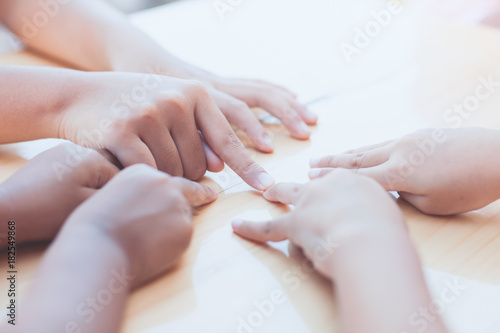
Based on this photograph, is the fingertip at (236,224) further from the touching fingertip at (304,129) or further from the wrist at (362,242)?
the touching fingertip at (304,129)

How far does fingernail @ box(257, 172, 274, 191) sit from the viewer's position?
0.61 meters

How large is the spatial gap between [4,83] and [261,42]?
568 millimetres

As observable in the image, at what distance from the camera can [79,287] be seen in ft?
1.28

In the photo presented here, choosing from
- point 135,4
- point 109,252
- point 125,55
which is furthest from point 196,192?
point 135,4

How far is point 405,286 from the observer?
1.34 feet

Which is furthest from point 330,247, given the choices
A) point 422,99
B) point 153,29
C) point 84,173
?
point 153,29

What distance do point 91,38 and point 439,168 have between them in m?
0.66

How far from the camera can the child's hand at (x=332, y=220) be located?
45 cm

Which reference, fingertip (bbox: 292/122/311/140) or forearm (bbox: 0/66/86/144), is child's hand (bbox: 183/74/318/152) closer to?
fingertip (bbox: 292/122/311/140)

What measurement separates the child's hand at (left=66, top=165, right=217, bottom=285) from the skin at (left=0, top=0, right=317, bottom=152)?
0.83ft

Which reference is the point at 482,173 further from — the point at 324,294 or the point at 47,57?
the point at 47,57

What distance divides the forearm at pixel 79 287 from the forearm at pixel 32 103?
280 mm

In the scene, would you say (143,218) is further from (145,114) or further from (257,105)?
(257,105)

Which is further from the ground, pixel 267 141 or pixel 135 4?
pixel 267 141
